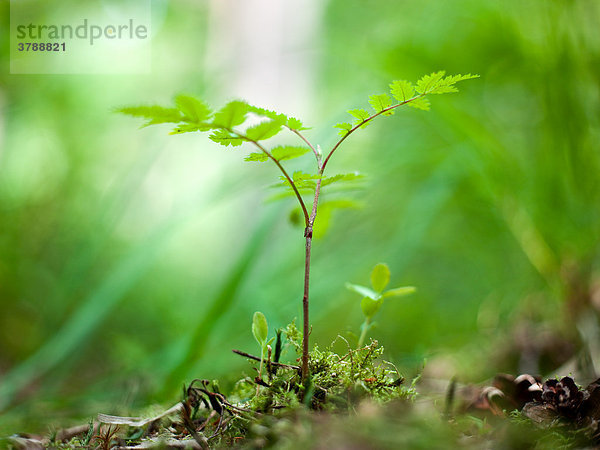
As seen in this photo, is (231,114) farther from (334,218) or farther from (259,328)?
(334,218)

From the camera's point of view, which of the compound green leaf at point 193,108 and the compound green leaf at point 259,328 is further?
the compound green leaf at point 259,328

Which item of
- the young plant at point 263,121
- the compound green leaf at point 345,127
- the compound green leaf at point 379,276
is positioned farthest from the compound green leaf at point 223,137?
the compound green leaf at point 379,276

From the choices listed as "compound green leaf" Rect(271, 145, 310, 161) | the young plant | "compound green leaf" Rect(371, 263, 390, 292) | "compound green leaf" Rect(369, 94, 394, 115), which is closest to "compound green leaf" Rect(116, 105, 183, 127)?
the young plant

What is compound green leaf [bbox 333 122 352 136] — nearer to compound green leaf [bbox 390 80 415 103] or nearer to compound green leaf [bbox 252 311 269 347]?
compound green leaf [bbox 390 80 415 103]

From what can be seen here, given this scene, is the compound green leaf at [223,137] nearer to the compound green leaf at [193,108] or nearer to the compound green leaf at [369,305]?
the compound green leaf at [193,108]

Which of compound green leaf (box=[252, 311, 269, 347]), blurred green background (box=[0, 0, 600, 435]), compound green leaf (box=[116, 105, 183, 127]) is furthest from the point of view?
blurred green background (box=[0, 0, 600, 435])
